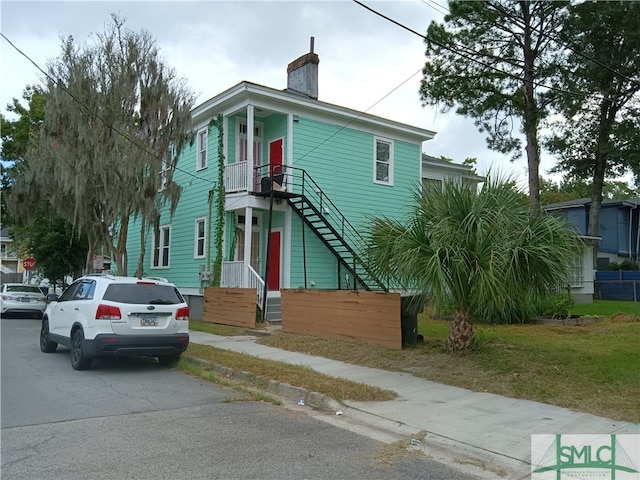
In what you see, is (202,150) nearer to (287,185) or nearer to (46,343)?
(287,185)

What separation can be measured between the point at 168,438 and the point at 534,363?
21.2 feet

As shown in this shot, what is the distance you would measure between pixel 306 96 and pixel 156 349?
12867mm

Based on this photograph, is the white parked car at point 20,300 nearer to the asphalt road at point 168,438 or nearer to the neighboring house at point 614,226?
the asphalt road at point 168,438

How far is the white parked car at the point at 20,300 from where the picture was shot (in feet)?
71.1

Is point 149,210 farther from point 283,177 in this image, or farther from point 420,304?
point 420,304

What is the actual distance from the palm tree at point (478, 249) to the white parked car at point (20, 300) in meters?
17.9

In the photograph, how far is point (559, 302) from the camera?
55.6 ft

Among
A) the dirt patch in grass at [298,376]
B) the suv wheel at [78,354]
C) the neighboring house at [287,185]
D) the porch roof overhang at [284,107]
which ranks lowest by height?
the dirt patch in grass at [298,376]

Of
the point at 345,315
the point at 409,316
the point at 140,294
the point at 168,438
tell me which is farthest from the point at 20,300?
the point at 168,438

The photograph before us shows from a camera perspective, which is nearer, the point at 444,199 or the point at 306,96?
the point at 444,199

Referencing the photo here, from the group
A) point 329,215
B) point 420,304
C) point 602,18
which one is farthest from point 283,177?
point 602,18

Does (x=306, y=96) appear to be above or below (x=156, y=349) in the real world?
above

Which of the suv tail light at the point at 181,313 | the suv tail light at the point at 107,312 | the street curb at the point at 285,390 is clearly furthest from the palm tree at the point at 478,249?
the suv tail light at the point at 107,312

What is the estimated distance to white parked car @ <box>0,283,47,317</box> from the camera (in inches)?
853
